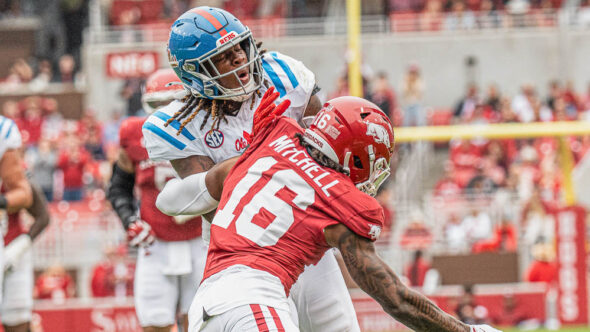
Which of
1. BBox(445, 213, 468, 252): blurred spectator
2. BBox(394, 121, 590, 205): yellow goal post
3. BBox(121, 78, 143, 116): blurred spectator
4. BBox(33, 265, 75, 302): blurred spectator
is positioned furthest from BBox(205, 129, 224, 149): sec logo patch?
BBox(121, 78, 143, 116): blurred spectator

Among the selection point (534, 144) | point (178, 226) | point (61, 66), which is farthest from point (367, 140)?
point (61, 66)

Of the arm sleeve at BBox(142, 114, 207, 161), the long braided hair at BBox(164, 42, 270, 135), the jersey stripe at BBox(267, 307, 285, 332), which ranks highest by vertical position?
the long braided hair at BBox(164, 42, 270, 135)

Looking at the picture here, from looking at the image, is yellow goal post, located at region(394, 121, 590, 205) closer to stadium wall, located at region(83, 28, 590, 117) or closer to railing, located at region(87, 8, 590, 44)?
stadium wall, located at region(83, 28, 590, 117)

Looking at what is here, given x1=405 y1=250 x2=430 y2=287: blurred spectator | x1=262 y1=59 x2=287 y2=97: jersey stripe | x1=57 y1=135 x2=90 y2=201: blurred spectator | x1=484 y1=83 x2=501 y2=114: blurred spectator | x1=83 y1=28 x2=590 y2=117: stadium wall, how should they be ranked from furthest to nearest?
x1=83 y1=28 x2=590 y2=117: stadium wall < x1=484 y1=83 x2=501 y2=114: blurred spectator < x1=57 y1=135 x2=90 y2=201: blurred spectator < x1=405 y1=250 x2=430 y2=287: blurred spectator < x1=262 y1=59 x2=287 y2=97: jersey stripe

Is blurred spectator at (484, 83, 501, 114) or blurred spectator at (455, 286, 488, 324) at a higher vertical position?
blurred spectator at (484, 83, 501, 114)

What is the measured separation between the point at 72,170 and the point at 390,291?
430 inches

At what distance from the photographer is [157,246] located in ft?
19.0

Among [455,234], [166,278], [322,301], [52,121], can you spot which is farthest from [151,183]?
[52,121]

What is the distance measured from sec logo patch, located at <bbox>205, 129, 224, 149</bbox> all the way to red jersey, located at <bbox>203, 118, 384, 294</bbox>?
2.35 ft

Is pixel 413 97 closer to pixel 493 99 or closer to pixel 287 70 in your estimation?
pixel 493 99

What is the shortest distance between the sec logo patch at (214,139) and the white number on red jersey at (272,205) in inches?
30.6

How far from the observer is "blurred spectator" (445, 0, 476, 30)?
1759 cm

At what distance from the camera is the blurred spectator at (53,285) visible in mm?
11852

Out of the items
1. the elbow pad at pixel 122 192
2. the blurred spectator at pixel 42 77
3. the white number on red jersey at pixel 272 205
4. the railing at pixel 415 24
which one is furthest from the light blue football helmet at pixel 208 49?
the blurred spectator at pixel 42 77
